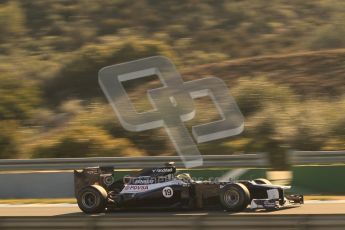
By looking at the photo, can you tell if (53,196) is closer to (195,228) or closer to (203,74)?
(195,228)

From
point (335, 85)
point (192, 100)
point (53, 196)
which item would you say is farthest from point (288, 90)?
point (53, 196)

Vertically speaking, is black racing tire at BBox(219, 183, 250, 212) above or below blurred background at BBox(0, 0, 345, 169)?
below

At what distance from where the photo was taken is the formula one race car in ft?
38.5

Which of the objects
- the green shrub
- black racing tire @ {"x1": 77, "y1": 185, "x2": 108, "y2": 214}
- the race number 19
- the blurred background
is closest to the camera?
the race number 19

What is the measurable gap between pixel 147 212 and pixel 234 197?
1876 millimetres

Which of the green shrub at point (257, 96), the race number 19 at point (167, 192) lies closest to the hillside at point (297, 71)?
the green shrub at point (257, 96)

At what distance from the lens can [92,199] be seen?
12875 millimetres

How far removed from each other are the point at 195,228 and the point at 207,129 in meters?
18.1

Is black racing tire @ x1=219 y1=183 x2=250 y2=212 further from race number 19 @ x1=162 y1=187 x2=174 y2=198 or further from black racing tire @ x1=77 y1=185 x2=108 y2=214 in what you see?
black racing tire @ x1=77 y1=185 x2=108 y2=214

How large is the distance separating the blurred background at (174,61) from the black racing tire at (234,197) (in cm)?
550

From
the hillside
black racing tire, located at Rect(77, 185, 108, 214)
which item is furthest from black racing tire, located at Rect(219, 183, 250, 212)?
the hillside

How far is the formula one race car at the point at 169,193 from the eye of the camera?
1173 cm

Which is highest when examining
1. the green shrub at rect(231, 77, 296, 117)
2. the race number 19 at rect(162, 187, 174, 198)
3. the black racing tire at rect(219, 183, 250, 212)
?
the green shrub at rect(231, 77, 296, 117)

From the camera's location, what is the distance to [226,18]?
55.7m
